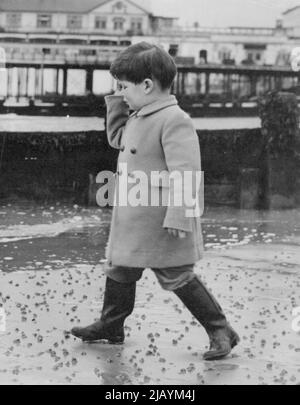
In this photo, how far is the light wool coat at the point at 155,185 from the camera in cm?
497

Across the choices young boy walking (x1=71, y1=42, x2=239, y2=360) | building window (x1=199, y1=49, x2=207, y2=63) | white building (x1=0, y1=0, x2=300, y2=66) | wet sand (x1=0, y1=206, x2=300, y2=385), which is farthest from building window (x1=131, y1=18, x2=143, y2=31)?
young boy walking (x1=71, y1=42, x2=239, y2=360)

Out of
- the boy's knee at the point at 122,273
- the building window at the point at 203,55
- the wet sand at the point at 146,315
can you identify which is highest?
the building window at the point at 203,55

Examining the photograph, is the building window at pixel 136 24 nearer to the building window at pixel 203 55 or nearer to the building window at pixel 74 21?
A: the building window at pixel 74 21

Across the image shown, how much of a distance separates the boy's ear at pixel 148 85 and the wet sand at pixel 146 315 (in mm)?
1285

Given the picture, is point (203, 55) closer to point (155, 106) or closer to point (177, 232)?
point (155, 106)

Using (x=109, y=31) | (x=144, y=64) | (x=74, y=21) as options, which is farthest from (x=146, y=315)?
(x=109, y=31)

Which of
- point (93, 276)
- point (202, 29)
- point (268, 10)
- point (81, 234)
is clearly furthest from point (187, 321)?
point (202, 29)

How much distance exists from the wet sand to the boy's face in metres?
1.22

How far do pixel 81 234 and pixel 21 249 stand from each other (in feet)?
4.43

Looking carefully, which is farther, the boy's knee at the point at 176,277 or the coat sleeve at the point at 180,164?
the boy's knee at the point at 176,277

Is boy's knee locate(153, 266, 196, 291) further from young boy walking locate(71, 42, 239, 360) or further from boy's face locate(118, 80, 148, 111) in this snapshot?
boy's face locate(118, 80, 148, 111)

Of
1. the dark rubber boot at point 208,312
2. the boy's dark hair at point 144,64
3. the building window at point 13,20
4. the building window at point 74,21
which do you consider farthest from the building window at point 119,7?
the dark rubber boot at point 208,312

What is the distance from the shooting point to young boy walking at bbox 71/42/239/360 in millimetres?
4957
